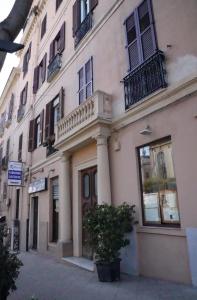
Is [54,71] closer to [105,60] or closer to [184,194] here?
[105,60]

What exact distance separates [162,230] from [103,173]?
7.48 ft

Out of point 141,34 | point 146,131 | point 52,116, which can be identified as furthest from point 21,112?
point 146,131

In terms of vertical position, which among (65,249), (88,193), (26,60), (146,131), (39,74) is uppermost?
(26,60)

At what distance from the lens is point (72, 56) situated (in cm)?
1084

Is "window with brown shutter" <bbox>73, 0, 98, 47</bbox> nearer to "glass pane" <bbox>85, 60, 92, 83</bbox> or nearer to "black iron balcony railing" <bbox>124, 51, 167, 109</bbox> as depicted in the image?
"glass pane" <bbox>85, 60, 92, 83</bbox>

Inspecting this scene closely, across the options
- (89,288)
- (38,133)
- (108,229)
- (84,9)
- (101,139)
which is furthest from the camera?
(38,133)

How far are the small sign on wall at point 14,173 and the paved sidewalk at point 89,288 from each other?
7.51 m

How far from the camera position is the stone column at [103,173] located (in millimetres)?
7199

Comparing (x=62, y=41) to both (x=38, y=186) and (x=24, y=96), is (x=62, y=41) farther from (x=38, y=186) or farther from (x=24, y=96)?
(x=24, y=96)

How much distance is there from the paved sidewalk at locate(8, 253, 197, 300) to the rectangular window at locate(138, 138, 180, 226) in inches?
50.2

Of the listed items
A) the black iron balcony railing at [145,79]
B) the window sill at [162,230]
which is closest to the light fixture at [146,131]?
the black iron balcony railing at [145,79]

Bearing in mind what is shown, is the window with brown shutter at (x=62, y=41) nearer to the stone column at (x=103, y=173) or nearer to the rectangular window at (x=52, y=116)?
the rectangular window at (x=52, y=116)

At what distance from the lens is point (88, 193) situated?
29.3 ft

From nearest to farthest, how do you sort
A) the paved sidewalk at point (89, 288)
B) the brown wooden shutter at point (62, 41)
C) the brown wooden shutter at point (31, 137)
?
the paved sidewalk at point (89, 288), the brown wooden shutter at point (62, 41), the brown wooden shutter at point (31, 137)
